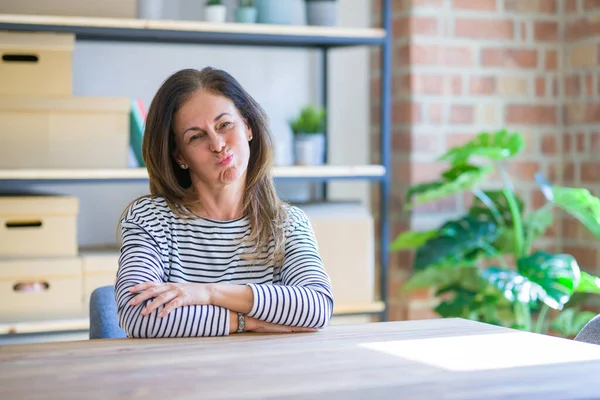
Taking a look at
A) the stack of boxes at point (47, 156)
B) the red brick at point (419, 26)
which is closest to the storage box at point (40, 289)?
the stack of boxes at point (47, 156)

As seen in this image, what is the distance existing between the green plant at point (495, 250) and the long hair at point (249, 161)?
0.99m

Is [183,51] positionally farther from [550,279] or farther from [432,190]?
[550,279]

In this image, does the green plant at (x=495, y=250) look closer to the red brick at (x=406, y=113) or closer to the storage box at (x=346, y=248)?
the storage box at (x=346, y=248)

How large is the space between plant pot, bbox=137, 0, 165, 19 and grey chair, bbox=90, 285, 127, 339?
1251mm

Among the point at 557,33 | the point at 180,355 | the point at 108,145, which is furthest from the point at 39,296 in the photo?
the point at 557,33

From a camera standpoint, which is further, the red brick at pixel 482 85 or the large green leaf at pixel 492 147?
the red brick at pixel 482 85

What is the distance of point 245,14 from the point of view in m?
3.01

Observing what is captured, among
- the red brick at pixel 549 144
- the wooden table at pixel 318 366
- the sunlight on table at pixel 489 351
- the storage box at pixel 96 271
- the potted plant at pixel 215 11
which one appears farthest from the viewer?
the red brick at pixel 549 144

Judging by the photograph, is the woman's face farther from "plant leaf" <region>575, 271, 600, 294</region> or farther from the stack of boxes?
"plant leaf" <region>575, 271, 600, 294</region>

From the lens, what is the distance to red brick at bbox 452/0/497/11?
3.40m

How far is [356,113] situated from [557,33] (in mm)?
820

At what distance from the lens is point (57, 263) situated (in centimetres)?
282

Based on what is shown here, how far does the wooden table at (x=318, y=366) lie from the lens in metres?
1.24

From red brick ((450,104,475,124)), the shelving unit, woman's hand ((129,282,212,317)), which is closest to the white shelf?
the shelving unit
